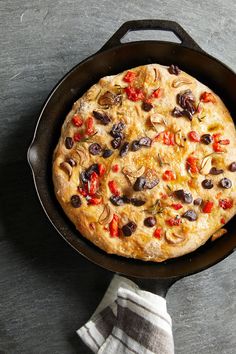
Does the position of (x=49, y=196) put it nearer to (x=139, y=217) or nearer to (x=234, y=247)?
(x=139, y=217)

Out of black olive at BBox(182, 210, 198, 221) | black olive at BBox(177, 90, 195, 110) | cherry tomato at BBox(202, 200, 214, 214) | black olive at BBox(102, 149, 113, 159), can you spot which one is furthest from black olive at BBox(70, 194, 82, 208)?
black olive at BBox(177, 90, 195, 110)

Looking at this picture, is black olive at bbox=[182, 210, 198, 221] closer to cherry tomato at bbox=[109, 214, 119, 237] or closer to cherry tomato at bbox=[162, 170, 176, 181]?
cherry tomato at bbox=[162, 170, 176, 181]

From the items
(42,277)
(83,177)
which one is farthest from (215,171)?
(42,277)

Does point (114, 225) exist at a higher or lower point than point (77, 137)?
lower

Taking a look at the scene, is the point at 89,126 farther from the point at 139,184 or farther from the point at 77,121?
the point at 139,184

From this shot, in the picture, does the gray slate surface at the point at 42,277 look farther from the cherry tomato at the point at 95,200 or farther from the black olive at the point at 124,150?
the black olive at the point at 124,150

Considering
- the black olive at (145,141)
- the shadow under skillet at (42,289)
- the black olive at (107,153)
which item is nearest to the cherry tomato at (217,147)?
the black olive at (145,141)

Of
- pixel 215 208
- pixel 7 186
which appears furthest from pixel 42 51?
pixel 215 208
